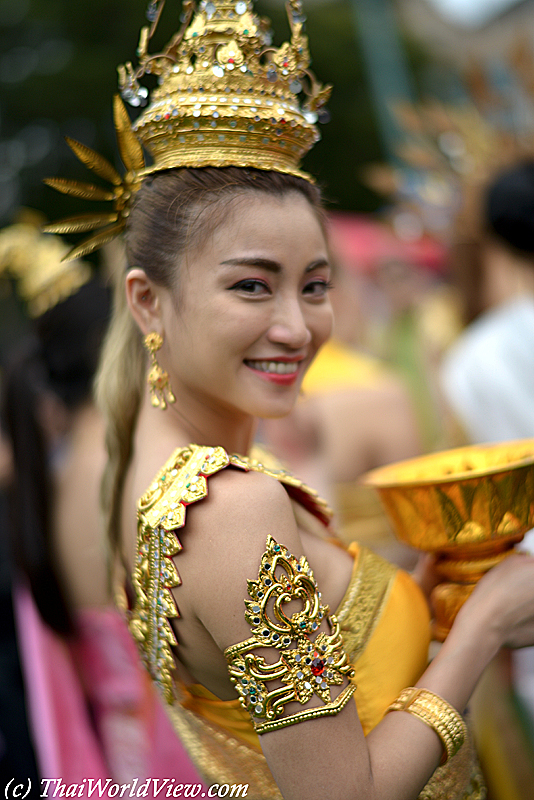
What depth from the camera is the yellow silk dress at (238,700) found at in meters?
1.42

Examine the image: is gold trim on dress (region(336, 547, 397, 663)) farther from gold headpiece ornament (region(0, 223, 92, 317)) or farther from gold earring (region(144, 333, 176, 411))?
gold headpiece ornament (region(0, 223, 92, 317))

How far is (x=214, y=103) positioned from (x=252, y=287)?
387 millimetres

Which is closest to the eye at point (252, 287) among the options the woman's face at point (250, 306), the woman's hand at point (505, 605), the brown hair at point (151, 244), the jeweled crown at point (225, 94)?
the woman's face at point (250, 306)

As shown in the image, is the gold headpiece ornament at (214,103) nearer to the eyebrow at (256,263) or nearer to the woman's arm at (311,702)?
the eyebrow at (256,263)

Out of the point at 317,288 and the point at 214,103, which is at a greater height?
the point at 214,103

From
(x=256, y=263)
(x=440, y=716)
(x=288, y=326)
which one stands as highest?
(x=256, y=263)

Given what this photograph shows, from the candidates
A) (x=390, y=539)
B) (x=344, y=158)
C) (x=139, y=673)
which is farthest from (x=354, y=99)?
(x=139, y=673)

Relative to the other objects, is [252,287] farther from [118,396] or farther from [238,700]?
[238,700]

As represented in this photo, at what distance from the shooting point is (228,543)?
1322 millimetres

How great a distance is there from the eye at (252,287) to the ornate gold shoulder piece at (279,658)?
19.2 inches

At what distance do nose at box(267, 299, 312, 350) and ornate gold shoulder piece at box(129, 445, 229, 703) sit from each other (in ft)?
0.82

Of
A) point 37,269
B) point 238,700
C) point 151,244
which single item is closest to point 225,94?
point 151,244

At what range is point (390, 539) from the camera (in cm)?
380

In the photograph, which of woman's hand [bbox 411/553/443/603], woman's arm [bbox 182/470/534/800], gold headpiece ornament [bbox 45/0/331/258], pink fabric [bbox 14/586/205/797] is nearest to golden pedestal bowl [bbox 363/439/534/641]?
woman's hand [bbox 411/553/443/603]
